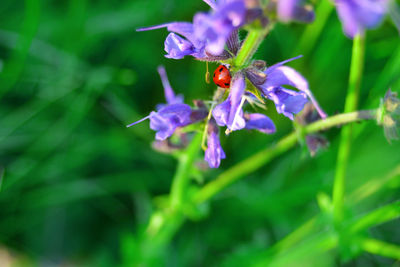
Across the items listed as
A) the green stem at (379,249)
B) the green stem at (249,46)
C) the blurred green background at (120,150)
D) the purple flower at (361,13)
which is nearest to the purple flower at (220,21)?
the green stem at (249,46)

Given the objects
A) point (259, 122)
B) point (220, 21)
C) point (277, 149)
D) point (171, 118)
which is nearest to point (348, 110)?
point (277, 149)

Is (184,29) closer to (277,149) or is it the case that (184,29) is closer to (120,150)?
(277,149)

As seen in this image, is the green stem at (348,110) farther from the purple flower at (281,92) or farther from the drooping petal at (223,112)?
the drooping petal at (223,112)

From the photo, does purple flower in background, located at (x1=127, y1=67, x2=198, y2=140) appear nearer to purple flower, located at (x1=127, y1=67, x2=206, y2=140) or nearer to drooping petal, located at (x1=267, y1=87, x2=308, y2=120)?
purple flower, located at (x1=127, y1=67, x2=206, y2=140)

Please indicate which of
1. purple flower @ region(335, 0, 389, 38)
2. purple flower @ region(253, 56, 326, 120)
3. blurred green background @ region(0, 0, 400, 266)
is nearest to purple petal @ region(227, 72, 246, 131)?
purple flower @ region(253, 56, 326, 120)

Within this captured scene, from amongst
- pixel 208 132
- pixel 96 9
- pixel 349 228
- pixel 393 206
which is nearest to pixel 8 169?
pixel 96 9
